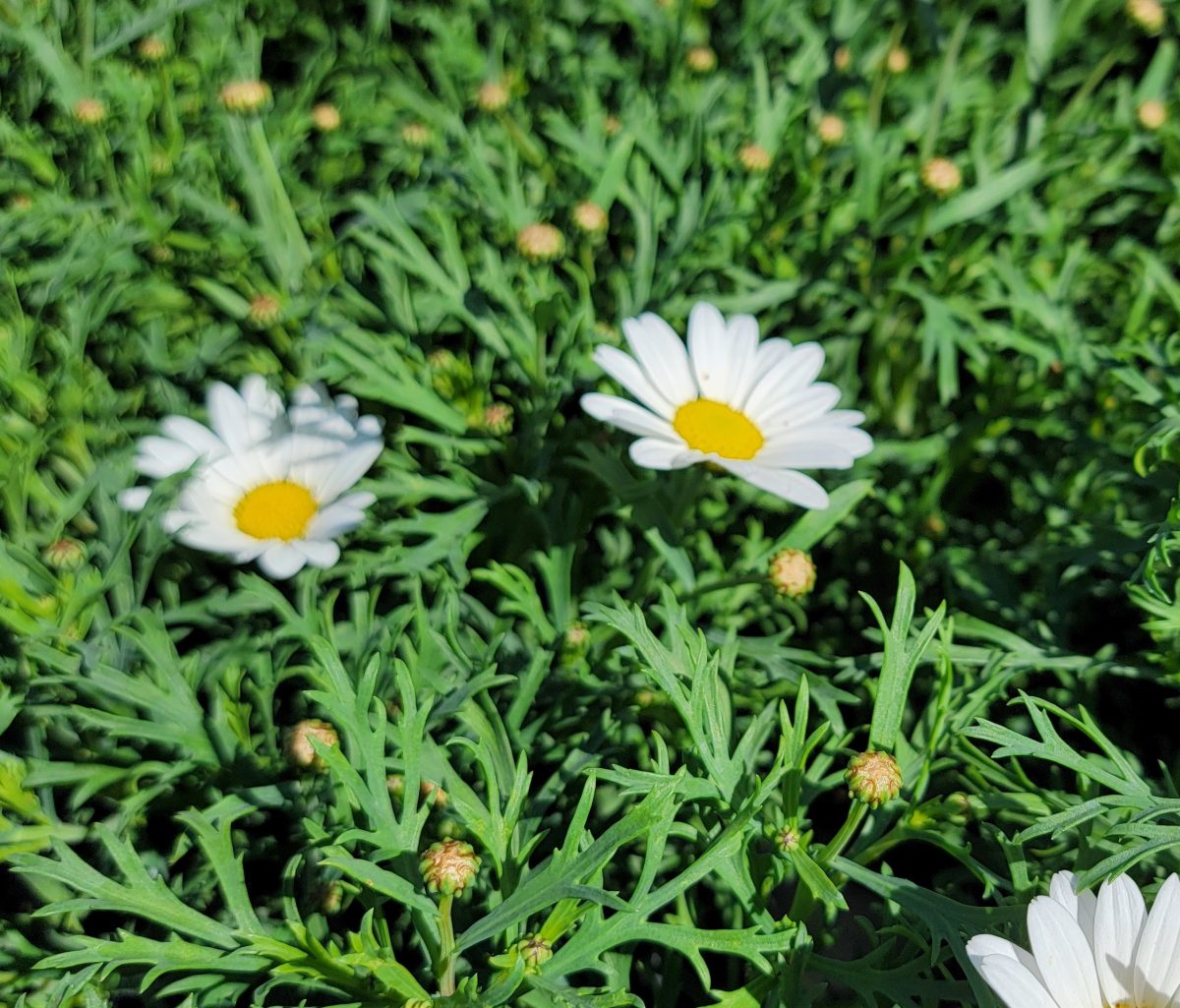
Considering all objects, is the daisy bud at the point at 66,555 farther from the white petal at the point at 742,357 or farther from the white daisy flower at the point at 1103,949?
the white daisy flower at the point at 1103,949

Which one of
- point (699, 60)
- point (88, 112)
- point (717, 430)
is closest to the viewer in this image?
point (717, 430)

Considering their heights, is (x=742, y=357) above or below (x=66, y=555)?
above

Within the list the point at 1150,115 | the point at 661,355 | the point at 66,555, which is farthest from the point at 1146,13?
the point at 66,555

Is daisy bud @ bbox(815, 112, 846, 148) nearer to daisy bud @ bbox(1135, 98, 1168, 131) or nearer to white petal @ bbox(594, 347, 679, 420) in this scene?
daisy bud @ bbox(1135, 98, 1168, 131)

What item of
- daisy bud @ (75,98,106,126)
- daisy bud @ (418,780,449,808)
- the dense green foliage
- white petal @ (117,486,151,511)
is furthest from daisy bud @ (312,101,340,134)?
daisy bud @ (418,780,449,808)

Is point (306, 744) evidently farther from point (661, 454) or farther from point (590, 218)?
point (590, 218)

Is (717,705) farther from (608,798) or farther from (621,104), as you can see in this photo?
(621,104)

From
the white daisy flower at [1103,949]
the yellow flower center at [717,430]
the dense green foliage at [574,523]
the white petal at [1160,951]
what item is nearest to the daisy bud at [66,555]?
the dense green foliage at [574,523]
